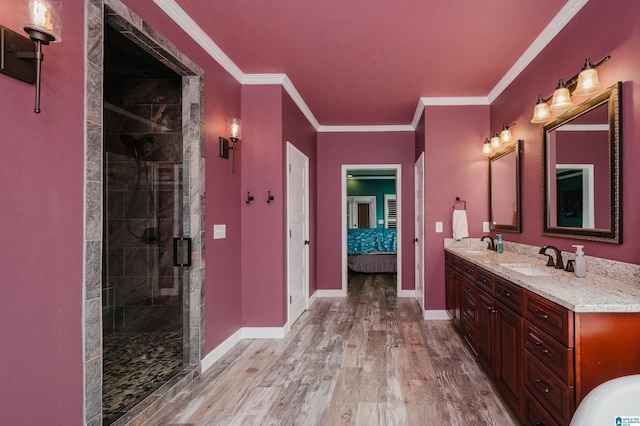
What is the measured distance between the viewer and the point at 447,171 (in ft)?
13.8

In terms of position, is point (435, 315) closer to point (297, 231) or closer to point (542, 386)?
point (297, 231)

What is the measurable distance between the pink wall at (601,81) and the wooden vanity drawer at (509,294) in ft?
1.95

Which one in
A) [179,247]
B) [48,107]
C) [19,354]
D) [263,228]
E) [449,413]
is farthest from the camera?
[263,228]

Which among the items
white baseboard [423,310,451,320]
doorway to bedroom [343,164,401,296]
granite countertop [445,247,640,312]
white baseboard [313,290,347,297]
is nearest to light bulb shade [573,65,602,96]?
granite countertop [445,247,640,312]

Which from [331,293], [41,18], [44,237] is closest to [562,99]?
[41,18]

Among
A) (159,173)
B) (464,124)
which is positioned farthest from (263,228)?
(464,124)

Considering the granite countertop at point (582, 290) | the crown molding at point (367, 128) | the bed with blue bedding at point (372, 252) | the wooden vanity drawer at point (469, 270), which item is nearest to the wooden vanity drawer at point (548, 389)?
the granite countertop at point (582, 290)

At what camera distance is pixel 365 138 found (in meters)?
5.59

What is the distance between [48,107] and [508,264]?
311cm

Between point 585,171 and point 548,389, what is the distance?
1481 mm

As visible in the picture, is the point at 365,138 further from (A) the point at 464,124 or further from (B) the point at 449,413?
(B) the point at 449,413

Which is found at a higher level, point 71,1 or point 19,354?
point 71,1

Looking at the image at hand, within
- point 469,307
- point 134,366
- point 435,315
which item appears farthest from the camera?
point 435,315

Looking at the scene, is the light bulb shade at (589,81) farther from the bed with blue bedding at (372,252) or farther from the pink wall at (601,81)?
the bed with blue bedding at (372,252)
